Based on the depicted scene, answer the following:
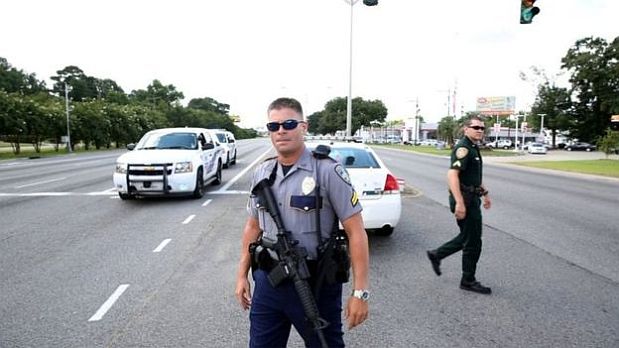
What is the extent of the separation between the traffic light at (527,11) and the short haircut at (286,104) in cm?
1074

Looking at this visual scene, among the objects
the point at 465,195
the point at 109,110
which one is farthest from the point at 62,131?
the point at 465,195

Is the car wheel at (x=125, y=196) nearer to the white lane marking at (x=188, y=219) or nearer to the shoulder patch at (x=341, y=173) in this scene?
the white lane marking at (x=188, y=219)

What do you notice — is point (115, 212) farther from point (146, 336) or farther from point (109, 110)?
point (109, 110)

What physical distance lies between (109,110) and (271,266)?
53.4 m

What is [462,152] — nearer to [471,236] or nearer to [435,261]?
[471,236]

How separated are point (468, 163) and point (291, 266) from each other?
3.17m

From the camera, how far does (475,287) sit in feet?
16.1

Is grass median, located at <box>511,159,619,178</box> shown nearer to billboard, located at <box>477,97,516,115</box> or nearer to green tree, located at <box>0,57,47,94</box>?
billboard, located at <box>477,97,516,115</box>

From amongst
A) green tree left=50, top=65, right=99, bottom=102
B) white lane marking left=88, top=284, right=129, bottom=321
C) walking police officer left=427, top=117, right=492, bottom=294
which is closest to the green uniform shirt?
walking police officer left=427, top=117, right=492, bottom=294

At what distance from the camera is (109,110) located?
167ft

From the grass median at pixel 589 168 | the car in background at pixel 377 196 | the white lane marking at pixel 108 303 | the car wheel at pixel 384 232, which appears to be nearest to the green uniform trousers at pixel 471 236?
the car in background at pixel 377 196

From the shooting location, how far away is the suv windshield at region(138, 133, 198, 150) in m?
12.2

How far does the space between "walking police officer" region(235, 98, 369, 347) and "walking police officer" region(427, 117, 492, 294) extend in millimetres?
2670

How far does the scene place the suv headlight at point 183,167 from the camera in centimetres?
1092
